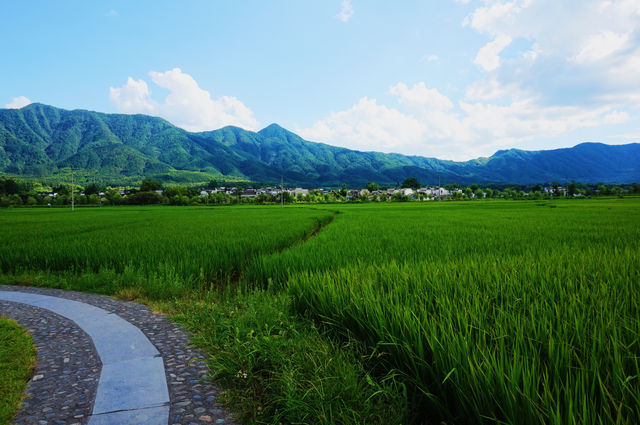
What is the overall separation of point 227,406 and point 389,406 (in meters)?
1.28

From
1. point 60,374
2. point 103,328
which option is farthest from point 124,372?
point 103,328

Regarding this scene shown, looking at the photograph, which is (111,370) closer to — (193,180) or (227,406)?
(227,406)

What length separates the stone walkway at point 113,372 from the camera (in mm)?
2111

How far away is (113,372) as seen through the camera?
104 inches

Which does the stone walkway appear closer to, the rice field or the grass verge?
the grass verge

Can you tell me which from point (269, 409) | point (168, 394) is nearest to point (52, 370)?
point (168, 394)

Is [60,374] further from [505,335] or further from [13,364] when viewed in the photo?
[505,335]

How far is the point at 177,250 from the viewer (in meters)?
8.02

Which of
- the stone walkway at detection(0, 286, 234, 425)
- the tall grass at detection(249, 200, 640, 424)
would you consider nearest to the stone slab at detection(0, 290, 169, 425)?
the stone walkway at detection(0, 286, 234, 425)

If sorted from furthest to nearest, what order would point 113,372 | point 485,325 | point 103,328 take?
point 103,328 → point 113,372 → point 485,325

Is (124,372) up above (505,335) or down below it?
below

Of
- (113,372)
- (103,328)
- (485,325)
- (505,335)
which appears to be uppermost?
(505,335)

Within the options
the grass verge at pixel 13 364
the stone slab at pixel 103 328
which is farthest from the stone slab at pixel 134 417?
the stone slab at pixel 103 328

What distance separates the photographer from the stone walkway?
2.11m
